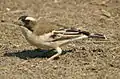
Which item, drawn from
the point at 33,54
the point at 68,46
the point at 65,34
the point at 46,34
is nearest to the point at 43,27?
the point at 46,34

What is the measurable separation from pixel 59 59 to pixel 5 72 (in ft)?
4.14

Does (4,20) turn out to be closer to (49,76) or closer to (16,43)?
(16,43)

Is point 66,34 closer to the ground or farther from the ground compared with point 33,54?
farther from the ground

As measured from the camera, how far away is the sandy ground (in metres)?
8.85

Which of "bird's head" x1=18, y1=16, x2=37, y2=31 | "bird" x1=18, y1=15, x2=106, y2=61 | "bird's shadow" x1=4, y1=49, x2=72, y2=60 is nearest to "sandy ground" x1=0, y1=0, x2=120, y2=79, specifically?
"bird's shadow" x1=4, y1=49, x2=72, y2=60

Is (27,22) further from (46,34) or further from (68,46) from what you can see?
(68,46)

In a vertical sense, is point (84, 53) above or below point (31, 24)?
below

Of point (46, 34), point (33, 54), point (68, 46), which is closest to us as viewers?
point (46, 34)

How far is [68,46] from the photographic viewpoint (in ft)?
34.7

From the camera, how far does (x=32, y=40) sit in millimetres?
9359

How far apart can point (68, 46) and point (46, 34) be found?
119 centimetres

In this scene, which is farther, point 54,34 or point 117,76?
point 54,34

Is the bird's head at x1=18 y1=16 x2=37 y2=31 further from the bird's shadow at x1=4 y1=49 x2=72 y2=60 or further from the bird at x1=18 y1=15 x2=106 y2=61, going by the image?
the bird's shadow at x1=4 y1=49 x2=72 y2=60

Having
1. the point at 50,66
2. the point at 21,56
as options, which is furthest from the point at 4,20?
the point at 50,66
